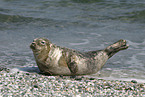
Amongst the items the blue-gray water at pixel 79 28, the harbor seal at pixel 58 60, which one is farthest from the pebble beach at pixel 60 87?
the blue-gray water at pixel 79 28

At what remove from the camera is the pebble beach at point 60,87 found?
355 centimetres

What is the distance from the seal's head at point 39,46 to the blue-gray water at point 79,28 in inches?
44.8

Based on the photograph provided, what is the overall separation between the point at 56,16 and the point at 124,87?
917cm

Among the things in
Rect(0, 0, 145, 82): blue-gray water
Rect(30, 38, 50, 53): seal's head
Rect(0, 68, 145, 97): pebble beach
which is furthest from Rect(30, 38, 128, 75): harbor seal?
Rect(0, 0, 145, 82): blue-gray water

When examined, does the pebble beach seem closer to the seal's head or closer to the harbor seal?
the harbor seal

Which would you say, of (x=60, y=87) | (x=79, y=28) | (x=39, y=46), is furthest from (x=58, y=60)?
(x=79, y=28)

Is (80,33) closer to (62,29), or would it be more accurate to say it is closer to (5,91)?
(62,29)

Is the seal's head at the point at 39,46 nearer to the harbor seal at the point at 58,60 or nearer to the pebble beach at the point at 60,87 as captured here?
the harbor seal at the point at 58,60

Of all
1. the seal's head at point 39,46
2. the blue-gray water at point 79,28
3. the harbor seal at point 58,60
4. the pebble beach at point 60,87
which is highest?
the seal's head at point 39,46

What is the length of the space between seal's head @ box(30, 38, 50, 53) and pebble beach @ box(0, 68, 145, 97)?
1.45 feet

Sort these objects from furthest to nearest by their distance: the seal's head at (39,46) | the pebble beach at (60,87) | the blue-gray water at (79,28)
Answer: the blue-gray water at (79,28) < the seal's head at (39,46) < the pebble beach at (60,87)

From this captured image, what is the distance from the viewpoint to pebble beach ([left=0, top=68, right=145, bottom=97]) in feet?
11.7

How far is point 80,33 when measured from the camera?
30.7 ft

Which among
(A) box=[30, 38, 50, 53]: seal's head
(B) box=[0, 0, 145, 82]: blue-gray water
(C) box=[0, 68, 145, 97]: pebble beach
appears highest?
(A) box=[30, 38, 50, 53]: seal's head
